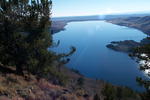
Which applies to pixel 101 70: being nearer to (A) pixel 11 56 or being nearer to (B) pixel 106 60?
(B) pixel 106 60

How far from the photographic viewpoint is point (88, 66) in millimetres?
116125

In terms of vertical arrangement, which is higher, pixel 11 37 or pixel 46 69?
pixel 11 37

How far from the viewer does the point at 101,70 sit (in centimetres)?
11012

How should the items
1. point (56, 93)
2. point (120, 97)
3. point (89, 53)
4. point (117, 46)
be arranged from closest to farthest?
point (56, 93) → point (120, 97) → point (89, 53) → point (117, 46)

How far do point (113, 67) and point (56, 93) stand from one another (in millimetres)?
95137

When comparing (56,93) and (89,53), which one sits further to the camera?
(89,53)

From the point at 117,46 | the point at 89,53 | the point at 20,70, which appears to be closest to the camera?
the point at 20,70

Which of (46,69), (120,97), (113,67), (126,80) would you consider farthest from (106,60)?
(46,69)

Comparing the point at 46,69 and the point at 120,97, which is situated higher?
the point at 46,69

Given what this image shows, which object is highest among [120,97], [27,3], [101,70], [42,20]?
[27,3]

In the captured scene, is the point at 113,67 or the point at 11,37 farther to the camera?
the point at 113,67

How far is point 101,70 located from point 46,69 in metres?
86.9

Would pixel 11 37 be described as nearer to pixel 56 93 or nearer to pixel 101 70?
pixel 56 93

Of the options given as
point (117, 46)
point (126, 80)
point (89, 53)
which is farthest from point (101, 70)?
point (117, 46)
